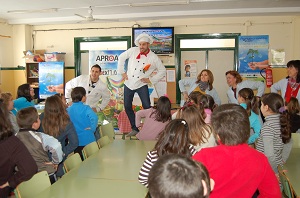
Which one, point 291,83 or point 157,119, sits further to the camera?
point 291,83

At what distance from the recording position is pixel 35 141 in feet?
8.45

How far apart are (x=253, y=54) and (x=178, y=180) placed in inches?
266

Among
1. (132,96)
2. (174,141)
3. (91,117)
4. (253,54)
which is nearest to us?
(174,141)

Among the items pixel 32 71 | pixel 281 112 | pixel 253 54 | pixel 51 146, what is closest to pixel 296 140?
pixel 281 112

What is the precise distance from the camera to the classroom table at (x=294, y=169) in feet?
7.32

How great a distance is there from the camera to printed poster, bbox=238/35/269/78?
7090 millimetres

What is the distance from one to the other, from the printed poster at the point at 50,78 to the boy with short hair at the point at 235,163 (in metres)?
6.90

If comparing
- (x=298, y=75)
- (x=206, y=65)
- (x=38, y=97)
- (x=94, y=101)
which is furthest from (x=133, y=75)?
(x=38, y=97)

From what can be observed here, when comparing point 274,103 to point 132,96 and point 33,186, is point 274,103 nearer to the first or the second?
point 33,186

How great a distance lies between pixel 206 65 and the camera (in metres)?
7.51

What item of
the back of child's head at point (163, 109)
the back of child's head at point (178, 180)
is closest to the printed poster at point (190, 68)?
the back of child's head at point (163, 109)

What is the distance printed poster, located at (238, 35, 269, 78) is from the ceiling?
2.01 feet

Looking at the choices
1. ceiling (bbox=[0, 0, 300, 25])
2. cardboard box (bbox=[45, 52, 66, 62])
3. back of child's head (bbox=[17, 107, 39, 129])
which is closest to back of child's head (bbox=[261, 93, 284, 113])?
back of child's head (bbox=[17, 107, 39, 129])

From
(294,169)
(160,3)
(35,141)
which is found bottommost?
(294,169)
